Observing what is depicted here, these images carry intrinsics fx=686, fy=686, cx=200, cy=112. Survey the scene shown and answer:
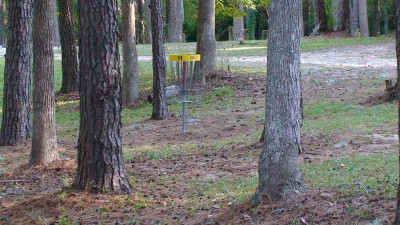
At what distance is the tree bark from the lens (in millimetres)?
14867

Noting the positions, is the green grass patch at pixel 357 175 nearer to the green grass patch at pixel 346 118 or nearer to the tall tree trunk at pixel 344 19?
the green grass patch at pixel 346 118

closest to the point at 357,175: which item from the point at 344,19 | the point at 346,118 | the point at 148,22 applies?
the point at 346,118

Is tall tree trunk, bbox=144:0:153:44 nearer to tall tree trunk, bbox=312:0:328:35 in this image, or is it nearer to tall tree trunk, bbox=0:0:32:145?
tall tree trunk, bbox=312:0:328:35

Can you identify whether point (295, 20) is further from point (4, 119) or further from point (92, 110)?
point (4, 119)

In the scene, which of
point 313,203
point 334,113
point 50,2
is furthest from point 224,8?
point 313,203

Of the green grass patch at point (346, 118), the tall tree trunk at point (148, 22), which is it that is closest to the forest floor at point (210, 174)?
the green grass patch at point (346, 118)

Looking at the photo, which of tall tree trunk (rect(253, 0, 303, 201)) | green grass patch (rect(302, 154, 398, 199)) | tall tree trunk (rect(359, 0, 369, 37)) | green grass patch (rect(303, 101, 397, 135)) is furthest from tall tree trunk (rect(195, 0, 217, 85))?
tall tree trunk (rect(359, 0, 369, 37))

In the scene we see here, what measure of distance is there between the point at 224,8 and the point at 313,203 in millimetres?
18005

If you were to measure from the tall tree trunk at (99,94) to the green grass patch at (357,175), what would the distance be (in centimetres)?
239

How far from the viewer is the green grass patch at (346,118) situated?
11859 mm

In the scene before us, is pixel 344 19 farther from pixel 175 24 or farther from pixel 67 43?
pixel 67 43

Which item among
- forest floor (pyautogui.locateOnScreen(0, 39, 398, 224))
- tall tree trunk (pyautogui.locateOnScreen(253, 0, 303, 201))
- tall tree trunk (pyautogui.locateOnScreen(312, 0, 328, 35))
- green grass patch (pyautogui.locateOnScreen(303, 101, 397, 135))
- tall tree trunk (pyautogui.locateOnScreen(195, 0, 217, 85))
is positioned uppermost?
tall tree trunk (pyautogui.locateOnScreen(312, 0, 328, 35))

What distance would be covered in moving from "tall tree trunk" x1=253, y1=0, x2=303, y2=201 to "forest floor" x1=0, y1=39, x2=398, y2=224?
Answer: 0.21 m

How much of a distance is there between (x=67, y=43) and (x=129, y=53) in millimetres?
3422
